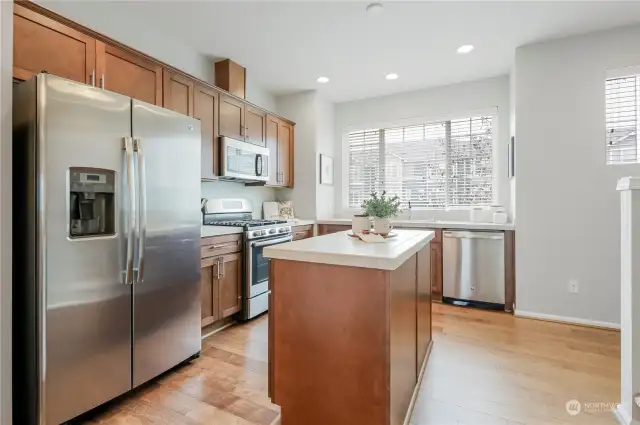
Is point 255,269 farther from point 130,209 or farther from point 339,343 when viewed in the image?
point 339,343

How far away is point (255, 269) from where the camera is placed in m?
3.34

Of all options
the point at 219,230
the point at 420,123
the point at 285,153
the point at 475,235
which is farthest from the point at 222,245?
the point at 420,123

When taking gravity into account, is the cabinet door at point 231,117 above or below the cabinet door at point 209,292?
above

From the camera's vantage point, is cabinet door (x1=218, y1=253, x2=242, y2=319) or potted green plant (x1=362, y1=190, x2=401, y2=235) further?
cabinet door (x1=218, y1=253, x2=242, y2=319)

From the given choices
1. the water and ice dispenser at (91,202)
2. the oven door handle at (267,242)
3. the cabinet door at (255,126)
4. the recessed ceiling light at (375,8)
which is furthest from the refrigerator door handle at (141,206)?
the recessed ceiling light at (375,8)

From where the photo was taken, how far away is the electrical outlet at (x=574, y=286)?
3240 millimetres

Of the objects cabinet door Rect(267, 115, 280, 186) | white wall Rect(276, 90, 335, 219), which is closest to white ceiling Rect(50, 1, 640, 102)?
cabinet door Rect(267, 115, 280, 186)

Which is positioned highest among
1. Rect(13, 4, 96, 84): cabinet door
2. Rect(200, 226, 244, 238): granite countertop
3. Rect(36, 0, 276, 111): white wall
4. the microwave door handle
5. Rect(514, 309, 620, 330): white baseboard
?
Rect(36, 0, 276, 111): white wall

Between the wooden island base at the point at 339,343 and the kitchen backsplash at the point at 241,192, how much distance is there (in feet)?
7.89

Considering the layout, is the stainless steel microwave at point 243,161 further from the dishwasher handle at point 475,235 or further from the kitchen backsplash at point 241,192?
the dishwasher handle at point 475,235

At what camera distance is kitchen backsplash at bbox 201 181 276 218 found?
12.3 ft

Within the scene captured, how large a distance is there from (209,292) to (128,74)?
1.85 metres

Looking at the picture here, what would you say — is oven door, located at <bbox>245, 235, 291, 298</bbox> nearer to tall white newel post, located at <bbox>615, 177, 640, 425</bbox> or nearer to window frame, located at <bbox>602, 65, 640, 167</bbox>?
tall white newel post, located at <bbox>615, 177, 640, 425</bbox>

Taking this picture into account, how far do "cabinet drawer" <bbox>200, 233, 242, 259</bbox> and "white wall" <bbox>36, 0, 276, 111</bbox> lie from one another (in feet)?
5.69
